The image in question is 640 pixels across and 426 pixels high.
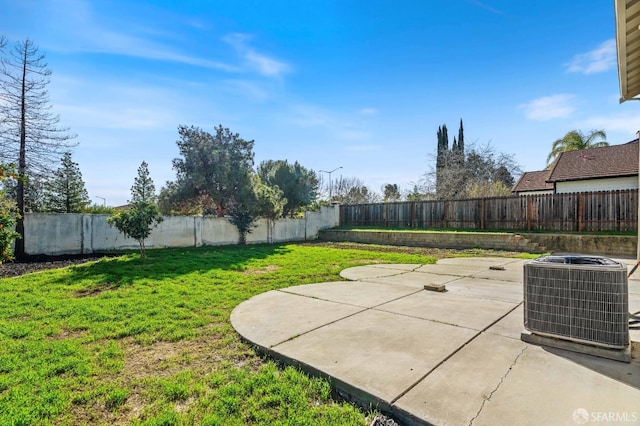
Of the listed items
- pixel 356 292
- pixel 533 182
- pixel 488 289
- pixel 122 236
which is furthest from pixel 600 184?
pixel 122 236

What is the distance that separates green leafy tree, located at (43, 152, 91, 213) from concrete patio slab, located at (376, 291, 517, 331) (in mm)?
17431

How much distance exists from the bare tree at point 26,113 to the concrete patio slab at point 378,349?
11.7 metres

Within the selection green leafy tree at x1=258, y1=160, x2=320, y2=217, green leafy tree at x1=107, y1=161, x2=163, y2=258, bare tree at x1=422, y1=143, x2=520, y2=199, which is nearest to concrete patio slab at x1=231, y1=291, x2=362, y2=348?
green leafy tree at x1=107, y1=161, x2=163, y2=258

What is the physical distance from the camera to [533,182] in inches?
806

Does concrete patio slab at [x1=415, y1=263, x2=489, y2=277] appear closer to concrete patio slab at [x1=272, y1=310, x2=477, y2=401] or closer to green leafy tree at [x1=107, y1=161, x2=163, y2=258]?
concrete patio slab at [x1=272, y1=310, x2=477, y2=401]

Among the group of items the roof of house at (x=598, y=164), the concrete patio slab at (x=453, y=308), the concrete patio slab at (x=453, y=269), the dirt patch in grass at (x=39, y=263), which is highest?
the roof of house at (x=598, y=164)

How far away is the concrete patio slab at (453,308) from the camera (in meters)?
3.40

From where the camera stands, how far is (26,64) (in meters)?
9.70

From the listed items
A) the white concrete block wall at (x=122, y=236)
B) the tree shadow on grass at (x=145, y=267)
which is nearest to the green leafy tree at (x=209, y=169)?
the white concrete block wall at (x=122, y=236)

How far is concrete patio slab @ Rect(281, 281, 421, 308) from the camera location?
4.35 metres

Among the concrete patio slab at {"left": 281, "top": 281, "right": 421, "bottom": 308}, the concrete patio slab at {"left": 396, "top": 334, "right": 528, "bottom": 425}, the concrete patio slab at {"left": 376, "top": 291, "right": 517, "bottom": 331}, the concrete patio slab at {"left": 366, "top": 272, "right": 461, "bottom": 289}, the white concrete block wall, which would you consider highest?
the white concrete block wall

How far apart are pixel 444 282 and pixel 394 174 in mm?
22828

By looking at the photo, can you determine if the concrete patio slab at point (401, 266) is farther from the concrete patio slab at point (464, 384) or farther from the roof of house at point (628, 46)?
the roof of house at point (628, 46)

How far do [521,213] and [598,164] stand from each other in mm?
7558
